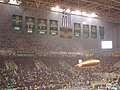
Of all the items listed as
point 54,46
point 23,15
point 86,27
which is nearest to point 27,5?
point 23,15

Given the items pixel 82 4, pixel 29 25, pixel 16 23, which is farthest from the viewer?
pixel 29 25

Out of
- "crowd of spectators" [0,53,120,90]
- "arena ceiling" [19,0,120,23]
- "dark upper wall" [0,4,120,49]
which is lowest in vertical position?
"crowd of spectators" [0,53,120,90]

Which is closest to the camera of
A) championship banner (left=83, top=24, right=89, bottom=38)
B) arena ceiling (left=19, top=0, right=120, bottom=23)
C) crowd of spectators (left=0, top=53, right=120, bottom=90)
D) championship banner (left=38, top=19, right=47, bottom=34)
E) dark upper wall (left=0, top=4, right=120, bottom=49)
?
crowd of spectators (left=0, top=53, right=120, bottom=90)

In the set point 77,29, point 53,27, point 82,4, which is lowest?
point 77,29

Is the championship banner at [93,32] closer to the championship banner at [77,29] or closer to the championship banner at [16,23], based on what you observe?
the championship banner at [77,29]

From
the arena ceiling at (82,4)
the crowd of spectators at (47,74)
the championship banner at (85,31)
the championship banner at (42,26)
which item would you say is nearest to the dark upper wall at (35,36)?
the championship banner at (85,31)

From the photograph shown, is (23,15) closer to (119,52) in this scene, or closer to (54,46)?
(54,46)

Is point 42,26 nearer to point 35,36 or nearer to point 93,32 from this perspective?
point 35,36

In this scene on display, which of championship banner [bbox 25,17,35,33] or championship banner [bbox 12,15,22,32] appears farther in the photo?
championship banner [bbox 25,17,35,33]

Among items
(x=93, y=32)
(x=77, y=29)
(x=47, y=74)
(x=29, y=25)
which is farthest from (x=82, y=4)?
(x=47, y=74)

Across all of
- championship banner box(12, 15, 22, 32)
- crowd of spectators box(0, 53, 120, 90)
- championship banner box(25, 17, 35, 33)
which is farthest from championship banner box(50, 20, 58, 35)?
championship banner box(12, 15, 22, 32)

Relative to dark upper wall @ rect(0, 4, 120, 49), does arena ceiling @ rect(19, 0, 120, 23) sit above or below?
above

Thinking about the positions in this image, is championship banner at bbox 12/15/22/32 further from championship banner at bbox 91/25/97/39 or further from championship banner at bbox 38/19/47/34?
championship banner at bbox 91/25/97/39

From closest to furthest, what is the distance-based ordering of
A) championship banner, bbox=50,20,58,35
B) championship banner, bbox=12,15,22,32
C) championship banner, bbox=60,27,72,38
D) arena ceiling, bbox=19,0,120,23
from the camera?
arena ceiling, bbox=19,0,120,23 → championship banner, bbox=12,15,22,32 → championship banner, bbox=50,20,58,35 → championship banner, bbox=60,27,72,38
